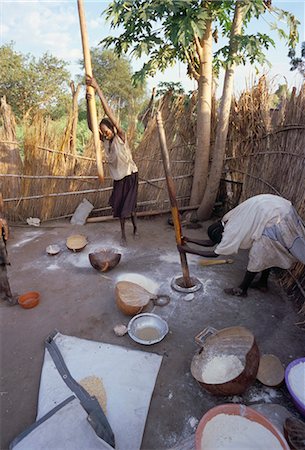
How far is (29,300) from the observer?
2.78 metres

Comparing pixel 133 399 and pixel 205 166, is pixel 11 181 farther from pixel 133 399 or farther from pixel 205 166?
pixel 133 399

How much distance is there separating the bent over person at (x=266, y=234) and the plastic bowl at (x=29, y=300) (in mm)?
1710

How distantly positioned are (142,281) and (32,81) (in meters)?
17.1

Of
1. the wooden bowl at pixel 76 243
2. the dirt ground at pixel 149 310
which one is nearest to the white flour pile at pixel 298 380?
the dirt ground at pixel 149 310

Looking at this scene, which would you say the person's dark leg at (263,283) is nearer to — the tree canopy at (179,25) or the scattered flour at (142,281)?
the scattered flour at (142,281)

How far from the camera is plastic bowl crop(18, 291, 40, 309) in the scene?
2754 mm

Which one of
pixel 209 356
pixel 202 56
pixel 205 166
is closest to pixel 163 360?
pixel 209 356

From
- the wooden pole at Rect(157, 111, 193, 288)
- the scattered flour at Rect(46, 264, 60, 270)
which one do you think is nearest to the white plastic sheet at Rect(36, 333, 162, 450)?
the wooden pole at Rect(157, 111, 193, 288)

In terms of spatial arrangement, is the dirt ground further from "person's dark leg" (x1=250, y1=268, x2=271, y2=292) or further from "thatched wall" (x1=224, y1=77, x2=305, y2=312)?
"thatched wall" (x1=224, y1=77, x2=305, y2=312)

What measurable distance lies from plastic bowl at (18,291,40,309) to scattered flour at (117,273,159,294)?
898 mm

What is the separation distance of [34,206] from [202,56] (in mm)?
3671

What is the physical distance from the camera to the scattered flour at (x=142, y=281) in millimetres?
3081

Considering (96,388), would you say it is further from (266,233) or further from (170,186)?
(266,233)

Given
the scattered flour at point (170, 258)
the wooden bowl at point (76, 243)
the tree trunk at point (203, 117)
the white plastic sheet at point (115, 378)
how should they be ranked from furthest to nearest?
the tree trunk at point (203, 117)
the wooden bowl at point (76, 243)
the scattered flour at point (170, 258)
the white plastic sheet at point (115, 378)
